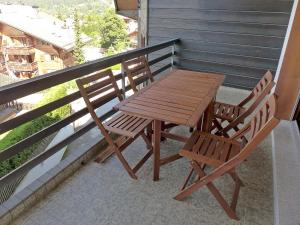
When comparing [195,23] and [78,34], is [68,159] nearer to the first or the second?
[195,23]

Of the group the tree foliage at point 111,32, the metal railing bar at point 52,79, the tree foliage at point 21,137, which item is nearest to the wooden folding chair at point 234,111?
the metal railing bar at point 52,79

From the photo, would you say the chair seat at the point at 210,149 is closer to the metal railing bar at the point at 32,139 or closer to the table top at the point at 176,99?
the table top at the point at 176,99

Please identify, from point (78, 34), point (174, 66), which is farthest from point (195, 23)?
point (78, 34)

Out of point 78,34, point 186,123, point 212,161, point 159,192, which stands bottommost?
point 78,34

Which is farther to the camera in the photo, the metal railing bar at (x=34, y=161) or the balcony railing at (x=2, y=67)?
the balcony railing at (x=2, y=67)

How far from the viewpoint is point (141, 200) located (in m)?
1.89

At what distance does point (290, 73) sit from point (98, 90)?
2.42 meters

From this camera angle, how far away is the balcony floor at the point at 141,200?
172 centimetres

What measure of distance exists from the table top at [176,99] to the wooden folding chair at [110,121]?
9.1 inches

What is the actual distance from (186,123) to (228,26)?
2914 mm

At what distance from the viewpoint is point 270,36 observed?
369cm

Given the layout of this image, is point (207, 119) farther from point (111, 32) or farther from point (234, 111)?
point (111, 32)

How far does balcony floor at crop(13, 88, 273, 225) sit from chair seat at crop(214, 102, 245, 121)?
53cm

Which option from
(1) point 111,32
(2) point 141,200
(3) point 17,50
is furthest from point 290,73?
(1) point 111,32
